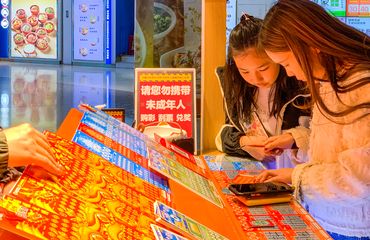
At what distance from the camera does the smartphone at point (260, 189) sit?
5.93 ft

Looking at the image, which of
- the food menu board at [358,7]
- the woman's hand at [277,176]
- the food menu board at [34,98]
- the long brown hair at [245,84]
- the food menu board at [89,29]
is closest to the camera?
the woman's hand at [277,176]

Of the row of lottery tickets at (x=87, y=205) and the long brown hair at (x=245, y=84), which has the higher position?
the long brown hair at (x=245, y=84)

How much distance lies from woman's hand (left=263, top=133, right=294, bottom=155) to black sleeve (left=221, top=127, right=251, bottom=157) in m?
0.30

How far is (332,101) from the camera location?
1.79 m

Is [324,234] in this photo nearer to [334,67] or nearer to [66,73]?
[334,67]

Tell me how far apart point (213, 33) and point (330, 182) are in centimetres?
155

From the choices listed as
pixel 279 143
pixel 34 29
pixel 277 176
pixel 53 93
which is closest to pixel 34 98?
pixel 53 93

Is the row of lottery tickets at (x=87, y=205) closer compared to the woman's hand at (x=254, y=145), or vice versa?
the row of lottery tickets at (x=87, y=205)

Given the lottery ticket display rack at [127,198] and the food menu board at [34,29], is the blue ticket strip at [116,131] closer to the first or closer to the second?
the lottery ticket display rack at [127,198]

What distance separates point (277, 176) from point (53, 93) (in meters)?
9.68

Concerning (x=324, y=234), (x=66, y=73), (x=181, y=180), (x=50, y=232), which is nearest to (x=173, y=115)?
(x=181, y=180)

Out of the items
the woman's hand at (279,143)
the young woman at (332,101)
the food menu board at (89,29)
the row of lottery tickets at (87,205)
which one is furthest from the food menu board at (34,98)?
the row of lottery tickets at (87,205)

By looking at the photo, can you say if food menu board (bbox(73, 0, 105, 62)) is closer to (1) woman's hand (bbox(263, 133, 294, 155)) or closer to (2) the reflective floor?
(2) the reflective floor

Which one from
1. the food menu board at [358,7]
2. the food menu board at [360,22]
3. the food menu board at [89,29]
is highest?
the food menu board at [89,29]
